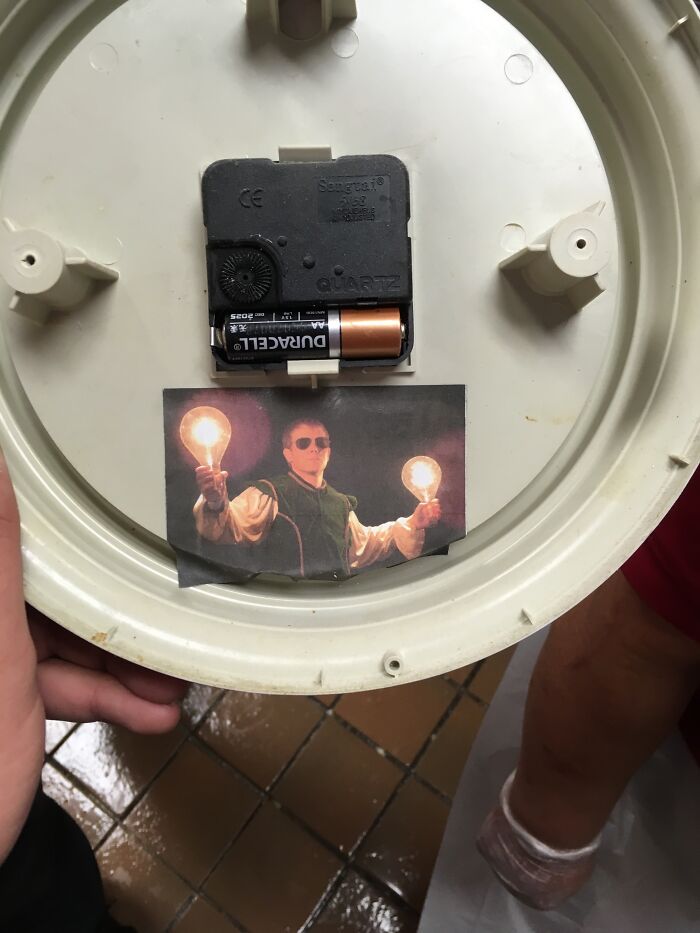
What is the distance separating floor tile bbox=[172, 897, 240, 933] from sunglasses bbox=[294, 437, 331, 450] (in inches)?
30.3

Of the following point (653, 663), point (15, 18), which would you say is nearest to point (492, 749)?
point (653, 663)

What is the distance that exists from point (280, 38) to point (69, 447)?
0.29 m

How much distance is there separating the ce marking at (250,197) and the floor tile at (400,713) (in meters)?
0.74

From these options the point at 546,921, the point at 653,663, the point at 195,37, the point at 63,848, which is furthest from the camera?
the point at 546,921

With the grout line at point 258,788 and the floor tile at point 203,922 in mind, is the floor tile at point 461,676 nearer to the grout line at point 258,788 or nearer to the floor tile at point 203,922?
the grout line at point 258,788

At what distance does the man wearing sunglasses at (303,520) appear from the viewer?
426 mm

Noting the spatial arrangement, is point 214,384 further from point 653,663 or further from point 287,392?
point 653,663

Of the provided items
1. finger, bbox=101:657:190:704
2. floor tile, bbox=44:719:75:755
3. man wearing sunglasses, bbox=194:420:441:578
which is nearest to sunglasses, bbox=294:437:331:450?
man wearing sunglasses, bbox=194:420:441:578

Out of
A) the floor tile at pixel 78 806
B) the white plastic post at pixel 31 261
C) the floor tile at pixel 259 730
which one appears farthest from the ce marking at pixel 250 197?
the floor tile at pixel 78 806

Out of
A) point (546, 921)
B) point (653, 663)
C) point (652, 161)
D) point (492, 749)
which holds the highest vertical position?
point (652, 161)

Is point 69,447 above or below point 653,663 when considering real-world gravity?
above

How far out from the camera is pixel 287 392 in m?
0.43

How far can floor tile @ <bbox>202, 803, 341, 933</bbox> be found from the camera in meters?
0.88

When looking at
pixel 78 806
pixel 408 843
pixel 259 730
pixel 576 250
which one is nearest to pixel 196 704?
pixel 259 730
